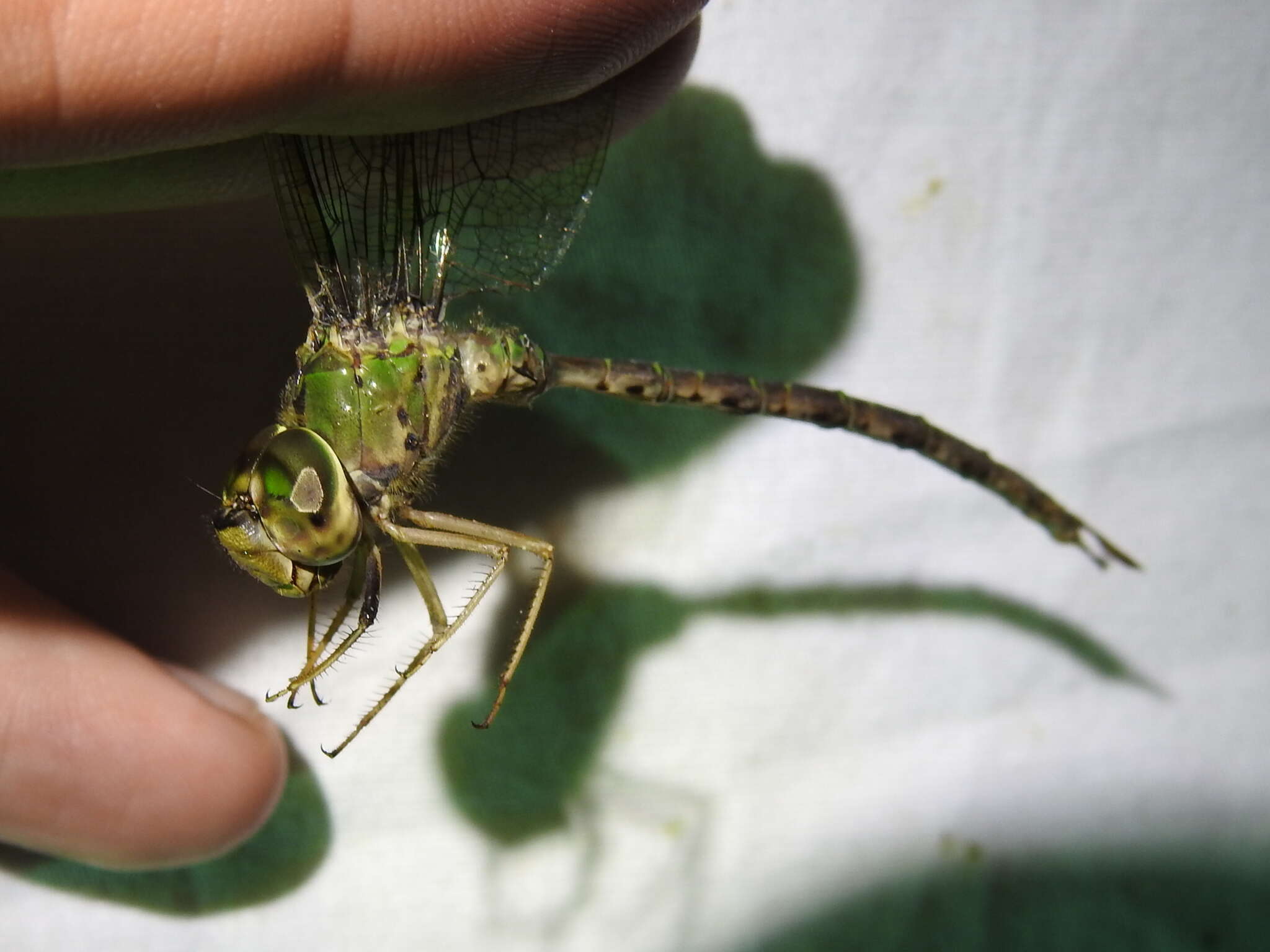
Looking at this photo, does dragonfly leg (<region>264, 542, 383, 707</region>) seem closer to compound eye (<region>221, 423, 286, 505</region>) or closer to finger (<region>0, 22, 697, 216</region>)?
compound eye (<region>221, 423, 286, 505</region>)

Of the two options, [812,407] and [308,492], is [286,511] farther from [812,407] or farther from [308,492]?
[812,407]

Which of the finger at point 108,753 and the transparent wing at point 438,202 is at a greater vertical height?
the transparent wing at point 438,202

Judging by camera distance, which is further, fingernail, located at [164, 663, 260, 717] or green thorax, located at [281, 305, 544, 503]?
fingernail, located at [164, 663, 260, 717]

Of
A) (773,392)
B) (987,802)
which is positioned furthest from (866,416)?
(987,802)

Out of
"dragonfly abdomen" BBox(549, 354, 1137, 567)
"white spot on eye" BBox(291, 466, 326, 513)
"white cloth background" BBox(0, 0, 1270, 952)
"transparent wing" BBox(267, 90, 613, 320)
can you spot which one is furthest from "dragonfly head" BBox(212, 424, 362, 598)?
"white cloth background" BBox(0, 0, 1270, 952)

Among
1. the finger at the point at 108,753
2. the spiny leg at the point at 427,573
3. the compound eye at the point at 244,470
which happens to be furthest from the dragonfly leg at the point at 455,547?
the finger at the point at 108,753

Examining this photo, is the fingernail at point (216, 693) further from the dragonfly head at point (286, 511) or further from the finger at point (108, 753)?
the dragonfly head at point (286, 511)
